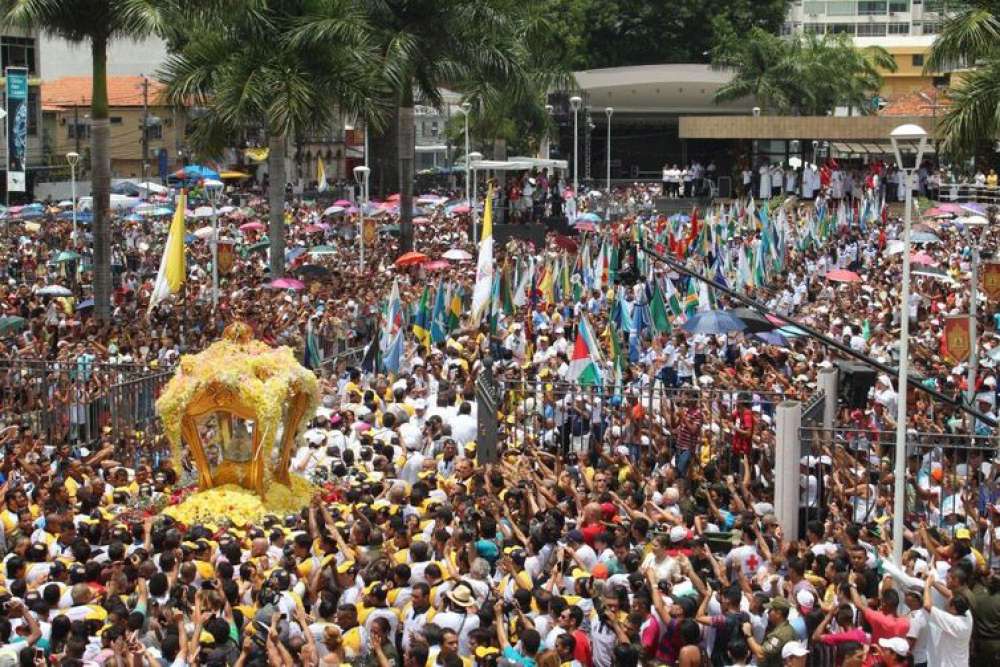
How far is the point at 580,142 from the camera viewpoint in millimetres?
68812

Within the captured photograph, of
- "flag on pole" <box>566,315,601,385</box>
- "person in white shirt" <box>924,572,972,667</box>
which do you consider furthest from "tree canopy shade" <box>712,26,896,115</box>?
"person in white shirt" <box>924,572,972,667</box>

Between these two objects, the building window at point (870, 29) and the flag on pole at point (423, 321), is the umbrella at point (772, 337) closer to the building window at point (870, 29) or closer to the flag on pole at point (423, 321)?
the flag on pole at point (423, 321)

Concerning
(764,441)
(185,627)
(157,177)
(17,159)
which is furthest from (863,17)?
(185,627)

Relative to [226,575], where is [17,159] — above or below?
above

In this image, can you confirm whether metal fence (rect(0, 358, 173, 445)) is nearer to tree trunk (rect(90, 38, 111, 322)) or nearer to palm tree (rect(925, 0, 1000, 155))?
tree trunk (rect(90, 38, 111, 322))

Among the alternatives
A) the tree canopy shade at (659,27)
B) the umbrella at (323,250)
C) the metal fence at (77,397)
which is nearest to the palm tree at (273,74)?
the umbrella at (323,250)

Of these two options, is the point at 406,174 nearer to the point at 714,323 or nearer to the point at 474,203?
the point at 474,203

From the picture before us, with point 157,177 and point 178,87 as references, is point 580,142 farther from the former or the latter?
point 178,87

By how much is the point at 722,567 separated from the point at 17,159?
3432 centimetres

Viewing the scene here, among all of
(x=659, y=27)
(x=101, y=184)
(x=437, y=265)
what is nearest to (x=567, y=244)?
(x=437, y=265)

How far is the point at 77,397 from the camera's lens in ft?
67.6

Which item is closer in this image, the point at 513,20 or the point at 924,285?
the point at 924,285

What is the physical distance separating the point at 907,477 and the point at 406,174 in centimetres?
2337

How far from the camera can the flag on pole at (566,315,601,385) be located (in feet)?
65.5
